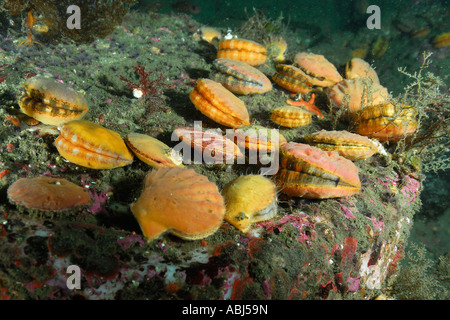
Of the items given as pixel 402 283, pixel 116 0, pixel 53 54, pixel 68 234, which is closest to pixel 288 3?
pixel 116 0

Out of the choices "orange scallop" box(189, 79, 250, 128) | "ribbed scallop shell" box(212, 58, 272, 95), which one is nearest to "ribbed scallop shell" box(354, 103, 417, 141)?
"ribbed scallop shell" box(212, 58, 272, 95)

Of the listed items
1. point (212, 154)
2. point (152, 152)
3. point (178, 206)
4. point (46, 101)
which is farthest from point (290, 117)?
point (46, 101)

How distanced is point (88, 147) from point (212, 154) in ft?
3.80

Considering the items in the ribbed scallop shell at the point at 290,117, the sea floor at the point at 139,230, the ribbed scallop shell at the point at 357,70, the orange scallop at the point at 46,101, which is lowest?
the sea floor at the point at 139,230

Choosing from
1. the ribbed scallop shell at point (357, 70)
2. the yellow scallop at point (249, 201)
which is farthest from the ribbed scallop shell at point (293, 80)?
the yellow scallop at point (249, 201)

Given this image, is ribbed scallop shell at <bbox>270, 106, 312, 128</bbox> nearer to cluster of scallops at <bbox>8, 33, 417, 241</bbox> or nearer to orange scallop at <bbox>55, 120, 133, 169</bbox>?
cluster of scallops at <bbox>8, 33, 417, 241</bbox>

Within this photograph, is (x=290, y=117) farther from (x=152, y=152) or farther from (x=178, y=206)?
(x=178, y=206)

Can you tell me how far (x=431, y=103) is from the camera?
393cm

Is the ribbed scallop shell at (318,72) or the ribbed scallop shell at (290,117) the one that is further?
the ribbed scallop shell at (318,72)

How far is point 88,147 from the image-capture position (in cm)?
222

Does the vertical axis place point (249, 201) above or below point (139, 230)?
above

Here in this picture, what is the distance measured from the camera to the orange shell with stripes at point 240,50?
4617 mm

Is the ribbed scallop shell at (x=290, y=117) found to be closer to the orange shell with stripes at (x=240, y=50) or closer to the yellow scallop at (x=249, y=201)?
the yellow scallop at (x=249, y=201)
